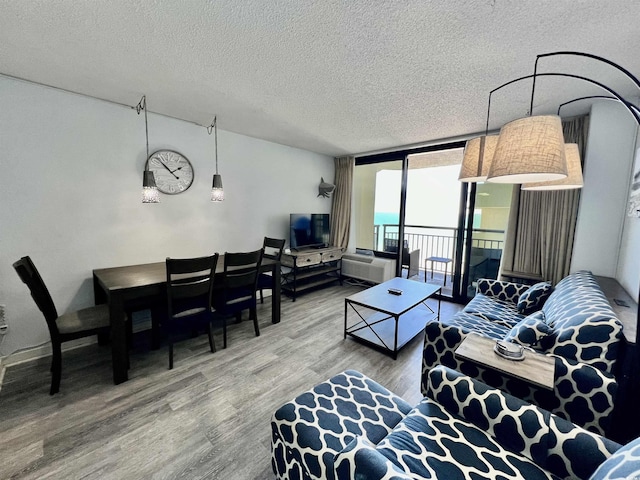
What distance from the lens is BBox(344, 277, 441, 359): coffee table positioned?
265cm

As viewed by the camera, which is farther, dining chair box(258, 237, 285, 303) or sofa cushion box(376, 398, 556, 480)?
dining chair box(258, 237, 285, 303)

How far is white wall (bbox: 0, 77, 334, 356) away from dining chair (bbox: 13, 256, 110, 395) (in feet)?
1.66

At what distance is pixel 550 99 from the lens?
244 centimetres

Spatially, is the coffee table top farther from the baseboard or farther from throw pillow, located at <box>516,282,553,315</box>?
the baseboard

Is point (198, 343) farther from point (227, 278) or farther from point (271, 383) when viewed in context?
point (271, 383)

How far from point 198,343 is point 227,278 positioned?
0.82m

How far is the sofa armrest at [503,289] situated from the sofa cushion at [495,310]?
0.05 meters

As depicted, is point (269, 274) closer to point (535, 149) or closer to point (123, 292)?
point (123, 292)

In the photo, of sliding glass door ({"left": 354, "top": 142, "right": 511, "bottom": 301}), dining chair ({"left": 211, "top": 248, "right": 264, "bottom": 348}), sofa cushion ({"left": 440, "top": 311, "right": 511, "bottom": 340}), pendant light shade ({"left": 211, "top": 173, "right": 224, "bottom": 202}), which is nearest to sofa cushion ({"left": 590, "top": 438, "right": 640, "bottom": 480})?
sofa cushion ({"left": 440, "top": 311, "right": 511, "bottom": 340})

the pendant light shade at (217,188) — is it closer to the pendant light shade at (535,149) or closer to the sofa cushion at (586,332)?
the pendant light shade at (535,149)

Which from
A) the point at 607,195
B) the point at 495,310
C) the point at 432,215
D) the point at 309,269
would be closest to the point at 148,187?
the point at 309,269

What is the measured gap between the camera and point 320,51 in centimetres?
178

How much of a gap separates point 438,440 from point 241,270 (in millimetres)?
2212

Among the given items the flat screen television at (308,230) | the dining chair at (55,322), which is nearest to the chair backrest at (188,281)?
the dining chair at (55,322)
